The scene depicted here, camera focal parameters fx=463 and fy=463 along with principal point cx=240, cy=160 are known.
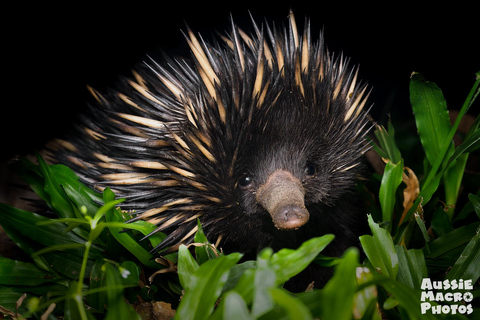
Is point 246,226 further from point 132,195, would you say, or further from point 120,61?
point 120,61

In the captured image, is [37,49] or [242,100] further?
[37,49]

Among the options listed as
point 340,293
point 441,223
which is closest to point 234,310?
point 340,293

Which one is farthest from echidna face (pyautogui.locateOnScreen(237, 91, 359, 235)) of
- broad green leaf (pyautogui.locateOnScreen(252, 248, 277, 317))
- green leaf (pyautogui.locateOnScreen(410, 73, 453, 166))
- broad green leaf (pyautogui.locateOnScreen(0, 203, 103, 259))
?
broad green leaf (pyautogui.locateOnScreen(0, 203, 103, 259))

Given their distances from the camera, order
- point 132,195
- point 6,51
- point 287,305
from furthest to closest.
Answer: point 6,51 → point 132,195 → point 287,305

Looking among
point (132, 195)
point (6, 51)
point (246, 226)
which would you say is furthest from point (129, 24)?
point (246, 226)

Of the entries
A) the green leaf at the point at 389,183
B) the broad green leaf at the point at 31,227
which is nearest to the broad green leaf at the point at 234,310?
the broad green leaf at the point at 31,227

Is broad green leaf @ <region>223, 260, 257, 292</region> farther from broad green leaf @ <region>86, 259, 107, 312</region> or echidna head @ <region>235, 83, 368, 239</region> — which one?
broad green leaf @ <region>86, 259, 107, 312</region>
